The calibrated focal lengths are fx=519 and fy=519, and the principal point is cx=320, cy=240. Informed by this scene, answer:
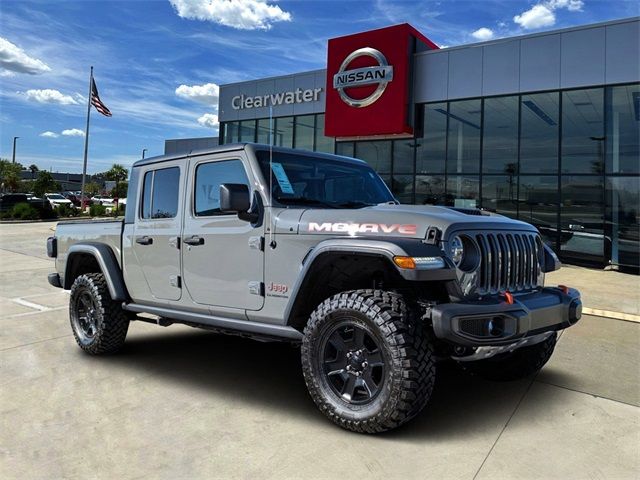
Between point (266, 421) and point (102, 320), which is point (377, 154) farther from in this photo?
point (266, 421)

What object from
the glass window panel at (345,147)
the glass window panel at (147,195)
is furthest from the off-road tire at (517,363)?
the glass window panel at (345,147)

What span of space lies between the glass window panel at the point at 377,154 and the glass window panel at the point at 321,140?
112 cm

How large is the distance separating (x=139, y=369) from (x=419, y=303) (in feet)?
8.98

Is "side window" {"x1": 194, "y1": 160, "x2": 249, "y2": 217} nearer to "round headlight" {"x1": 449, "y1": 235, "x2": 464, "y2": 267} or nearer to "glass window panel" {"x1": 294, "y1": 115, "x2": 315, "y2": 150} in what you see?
"round headlight" {"x1": 449, "y1": 235, "x2": 464, "y2": 267}

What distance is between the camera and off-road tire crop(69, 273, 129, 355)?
16.0 feet

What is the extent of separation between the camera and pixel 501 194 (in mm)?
14805

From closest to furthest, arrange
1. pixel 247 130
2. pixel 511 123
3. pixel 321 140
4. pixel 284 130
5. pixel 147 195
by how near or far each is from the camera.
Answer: pixel 147 195, pixel 511 123, pixel 321 140, pixel 284 130, pixel 247 130

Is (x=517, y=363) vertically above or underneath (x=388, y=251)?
underneath

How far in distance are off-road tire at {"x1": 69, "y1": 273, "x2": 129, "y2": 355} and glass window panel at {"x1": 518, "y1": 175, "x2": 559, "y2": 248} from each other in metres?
11.8

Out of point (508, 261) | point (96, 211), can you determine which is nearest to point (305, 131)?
point (508, 261)

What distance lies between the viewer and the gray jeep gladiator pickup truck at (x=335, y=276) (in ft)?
10.1

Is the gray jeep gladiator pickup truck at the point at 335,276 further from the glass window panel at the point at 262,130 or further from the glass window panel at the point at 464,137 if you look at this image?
the glass window panel at the point at 262,130

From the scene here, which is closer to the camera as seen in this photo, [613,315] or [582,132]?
[613,315]

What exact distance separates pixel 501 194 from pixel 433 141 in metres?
2.74
